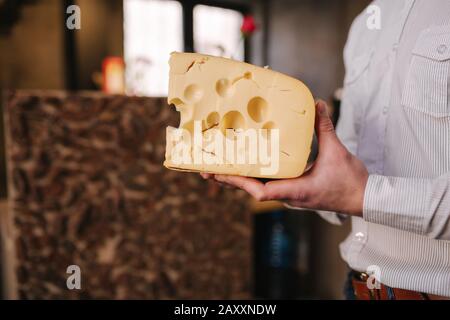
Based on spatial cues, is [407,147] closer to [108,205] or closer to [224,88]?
[224,88]

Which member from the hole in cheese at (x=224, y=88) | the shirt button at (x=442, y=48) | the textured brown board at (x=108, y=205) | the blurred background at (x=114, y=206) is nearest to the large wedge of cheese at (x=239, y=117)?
the hole in cheese at (x=224, y=88)

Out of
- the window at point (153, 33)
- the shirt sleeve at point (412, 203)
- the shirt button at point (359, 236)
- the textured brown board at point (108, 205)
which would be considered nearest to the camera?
Answer: the shirt sleeve at point (412, 203)

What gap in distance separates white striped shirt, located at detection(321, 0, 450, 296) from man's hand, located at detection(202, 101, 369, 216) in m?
0.03

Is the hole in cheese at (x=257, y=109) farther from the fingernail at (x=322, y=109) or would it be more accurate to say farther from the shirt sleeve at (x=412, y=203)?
the shirt sleeve at (x=412, y=203)

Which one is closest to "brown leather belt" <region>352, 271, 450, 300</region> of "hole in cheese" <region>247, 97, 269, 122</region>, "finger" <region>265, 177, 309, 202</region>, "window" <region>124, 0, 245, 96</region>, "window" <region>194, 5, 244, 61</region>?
"finger" <region>265, 177, 309, 202</region>

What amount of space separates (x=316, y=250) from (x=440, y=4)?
8.13 ft

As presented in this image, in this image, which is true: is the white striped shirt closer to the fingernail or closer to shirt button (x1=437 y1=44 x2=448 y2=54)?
shirt button (x1=437 y1=44 x2=448 y2=54)

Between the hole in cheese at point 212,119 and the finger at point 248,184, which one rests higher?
the hole in cheese at point 212,119

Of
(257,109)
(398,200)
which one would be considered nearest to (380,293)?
(398,200)

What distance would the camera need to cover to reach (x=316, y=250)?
123 inches

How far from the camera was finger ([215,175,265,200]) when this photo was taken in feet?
2.58

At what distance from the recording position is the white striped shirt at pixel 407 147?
0.77 m

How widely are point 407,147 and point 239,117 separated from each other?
383 mm

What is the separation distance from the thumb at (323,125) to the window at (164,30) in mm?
2931
